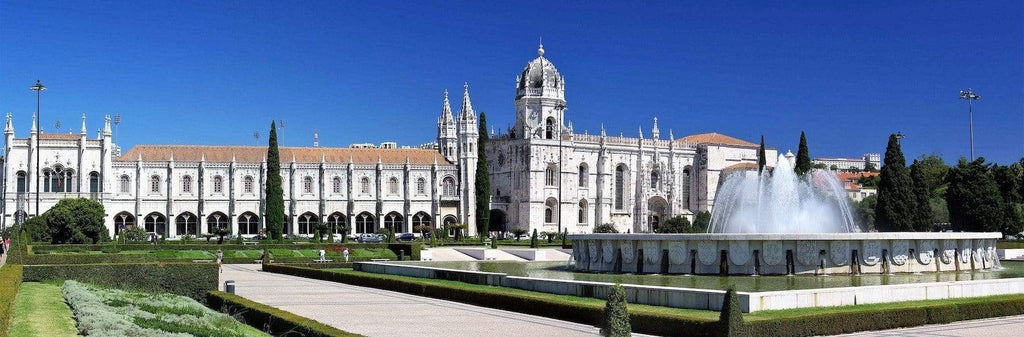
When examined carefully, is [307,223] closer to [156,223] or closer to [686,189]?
[156,223]

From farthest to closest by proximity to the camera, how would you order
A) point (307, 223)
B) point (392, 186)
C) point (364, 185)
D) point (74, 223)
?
1. point (392, 186)
2. point (364, 185)
3. point (307, 223)
4. point (74, 223)

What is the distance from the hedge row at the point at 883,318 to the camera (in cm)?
1488

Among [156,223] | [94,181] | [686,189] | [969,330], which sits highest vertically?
[94,181]

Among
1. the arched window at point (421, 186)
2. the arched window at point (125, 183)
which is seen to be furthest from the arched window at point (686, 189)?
the arched window at point (125, 183)

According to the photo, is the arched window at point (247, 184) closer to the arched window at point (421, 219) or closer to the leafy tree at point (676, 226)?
the arched window at point (421, 219)

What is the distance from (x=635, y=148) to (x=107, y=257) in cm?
5387

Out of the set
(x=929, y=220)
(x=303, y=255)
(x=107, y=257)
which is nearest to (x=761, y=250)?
(x=107, y=257)

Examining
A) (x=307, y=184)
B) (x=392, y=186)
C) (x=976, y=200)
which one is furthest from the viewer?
(x=392, y=186)

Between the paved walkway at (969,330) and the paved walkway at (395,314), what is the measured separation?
15.6 feet

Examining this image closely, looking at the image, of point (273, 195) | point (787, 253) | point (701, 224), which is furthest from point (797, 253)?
point (273, 195)

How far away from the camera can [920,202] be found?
5328 centimetres

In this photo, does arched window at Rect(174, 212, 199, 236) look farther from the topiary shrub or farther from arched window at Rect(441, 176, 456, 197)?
the topiary shrub

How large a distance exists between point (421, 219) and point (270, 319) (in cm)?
5996

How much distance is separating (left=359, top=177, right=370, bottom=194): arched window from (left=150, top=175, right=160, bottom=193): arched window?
45.0 feet
